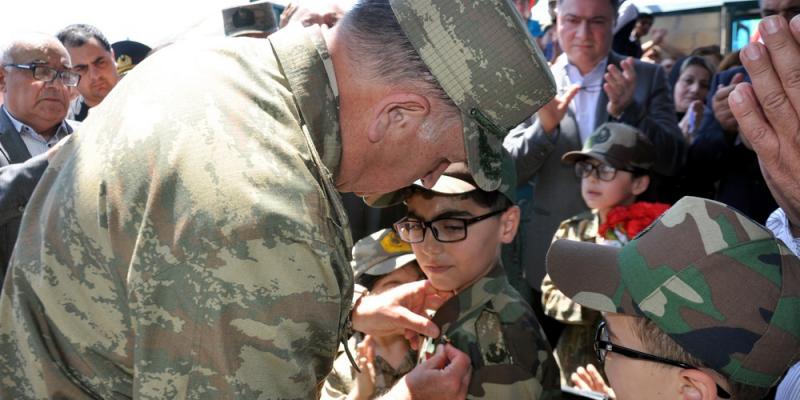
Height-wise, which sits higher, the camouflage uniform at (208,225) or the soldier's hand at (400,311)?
the camouflage uniform at (208,225)

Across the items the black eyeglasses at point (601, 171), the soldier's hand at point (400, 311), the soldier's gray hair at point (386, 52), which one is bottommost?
the black eyeglasses at point (601, 171)

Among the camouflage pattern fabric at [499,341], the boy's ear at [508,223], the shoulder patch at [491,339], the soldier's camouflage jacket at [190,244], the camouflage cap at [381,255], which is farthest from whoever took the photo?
the camouflage cap at [381,255]

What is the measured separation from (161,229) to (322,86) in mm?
440

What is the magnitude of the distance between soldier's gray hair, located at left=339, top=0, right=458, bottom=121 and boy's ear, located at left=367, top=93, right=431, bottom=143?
0.08 ft

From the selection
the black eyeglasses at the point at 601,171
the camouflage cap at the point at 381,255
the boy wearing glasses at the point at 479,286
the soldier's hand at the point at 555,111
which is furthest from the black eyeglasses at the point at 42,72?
the black eyeglasses at the point at 601,171

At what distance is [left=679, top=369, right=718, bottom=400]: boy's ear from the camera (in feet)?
5.43

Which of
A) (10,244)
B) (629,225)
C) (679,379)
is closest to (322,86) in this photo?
(679,379)

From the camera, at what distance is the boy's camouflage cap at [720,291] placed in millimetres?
1609

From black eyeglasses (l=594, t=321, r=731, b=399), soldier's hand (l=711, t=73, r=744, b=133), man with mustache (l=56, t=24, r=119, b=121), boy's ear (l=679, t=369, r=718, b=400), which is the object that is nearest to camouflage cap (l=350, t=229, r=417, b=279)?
black eyeglasses (l=594, t=321, r=731, b=399)

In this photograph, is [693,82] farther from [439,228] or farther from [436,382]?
[436,382]

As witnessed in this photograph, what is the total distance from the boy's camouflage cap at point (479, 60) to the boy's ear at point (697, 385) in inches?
25.7

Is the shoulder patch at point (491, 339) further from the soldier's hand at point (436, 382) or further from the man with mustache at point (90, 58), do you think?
the man with mustache at point (90, 58)

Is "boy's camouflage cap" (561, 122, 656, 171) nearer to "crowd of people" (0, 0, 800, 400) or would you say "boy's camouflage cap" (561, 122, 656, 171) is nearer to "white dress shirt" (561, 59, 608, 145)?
"white dress shirt" (561, 59, 608, 145)

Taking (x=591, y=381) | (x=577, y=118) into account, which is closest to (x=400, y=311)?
(x=591, y=381)
